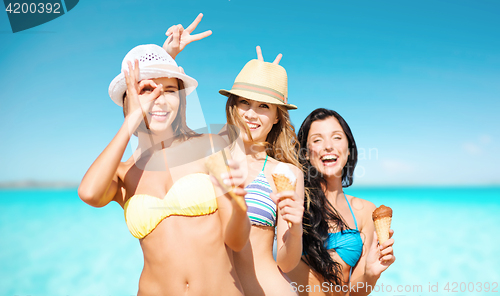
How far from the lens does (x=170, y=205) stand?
2170 mm

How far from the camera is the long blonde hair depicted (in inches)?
129

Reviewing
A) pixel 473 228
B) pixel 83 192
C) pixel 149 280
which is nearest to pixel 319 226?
pixel 149 280

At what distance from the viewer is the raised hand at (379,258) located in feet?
10.4

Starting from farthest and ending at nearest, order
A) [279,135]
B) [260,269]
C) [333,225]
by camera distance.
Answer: [333,225] → [279,135] → [260,269]

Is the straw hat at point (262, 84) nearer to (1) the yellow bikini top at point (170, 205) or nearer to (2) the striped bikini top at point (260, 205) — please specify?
(2) the striped bikini top at point (260, 205)

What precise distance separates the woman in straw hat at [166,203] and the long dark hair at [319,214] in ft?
4.93

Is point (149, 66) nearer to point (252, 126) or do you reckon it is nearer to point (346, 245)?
point (252, 126)

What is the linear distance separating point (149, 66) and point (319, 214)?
264 cm

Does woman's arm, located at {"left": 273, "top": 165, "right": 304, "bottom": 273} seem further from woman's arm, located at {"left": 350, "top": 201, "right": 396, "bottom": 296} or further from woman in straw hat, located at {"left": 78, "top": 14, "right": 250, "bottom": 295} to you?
woman's arm, located at {"left": 350, "top": 201, "right": 396, "bottom": 296}

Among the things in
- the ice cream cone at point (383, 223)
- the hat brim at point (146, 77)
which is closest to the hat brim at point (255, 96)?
the hat brim at point (146, 77)

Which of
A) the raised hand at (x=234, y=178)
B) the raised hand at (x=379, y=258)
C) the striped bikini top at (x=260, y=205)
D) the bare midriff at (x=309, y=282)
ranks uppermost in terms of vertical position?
the raised hand at (x=234, y=178)

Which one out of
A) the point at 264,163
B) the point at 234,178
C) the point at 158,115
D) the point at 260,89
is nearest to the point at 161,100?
the point at 158,115

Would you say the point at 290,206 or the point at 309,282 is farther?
the point at 309,282

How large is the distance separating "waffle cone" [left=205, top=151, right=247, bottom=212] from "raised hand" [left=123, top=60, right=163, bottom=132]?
590mm
